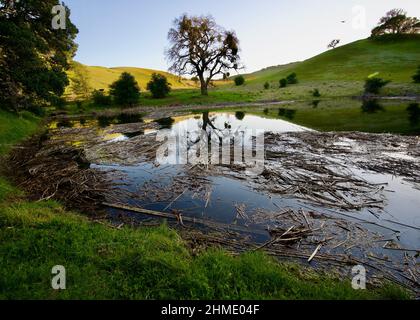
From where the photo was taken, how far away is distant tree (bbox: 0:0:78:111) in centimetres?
2086

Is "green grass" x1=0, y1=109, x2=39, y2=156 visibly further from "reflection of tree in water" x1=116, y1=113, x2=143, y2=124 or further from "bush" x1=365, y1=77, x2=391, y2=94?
"bush" x1=365, y1=77, x2=391, y2=94

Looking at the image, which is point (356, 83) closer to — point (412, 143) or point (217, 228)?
point (412, 143)

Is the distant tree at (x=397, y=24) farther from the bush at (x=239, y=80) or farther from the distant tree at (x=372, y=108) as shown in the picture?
the distant tree at (x=372, y=108)

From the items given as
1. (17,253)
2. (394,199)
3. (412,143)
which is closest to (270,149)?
(394,199)

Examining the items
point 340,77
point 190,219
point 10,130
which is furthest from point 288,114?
point 340,77

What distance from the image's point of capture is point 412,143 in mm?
13328

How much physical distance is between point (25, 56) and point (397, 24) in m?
147

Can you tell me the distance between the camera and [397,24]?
4331 inches

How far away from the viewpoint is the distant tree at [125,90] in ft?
155

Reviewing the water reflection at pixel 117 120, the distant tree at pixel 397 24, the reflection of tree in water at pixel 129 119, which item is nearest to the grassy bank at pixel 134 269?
the water reflection at pixel 117 120

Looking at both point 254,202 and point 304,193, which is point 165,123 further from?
point 304,193

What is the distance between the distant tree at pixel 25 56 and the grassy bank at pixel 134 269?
73.9ft
